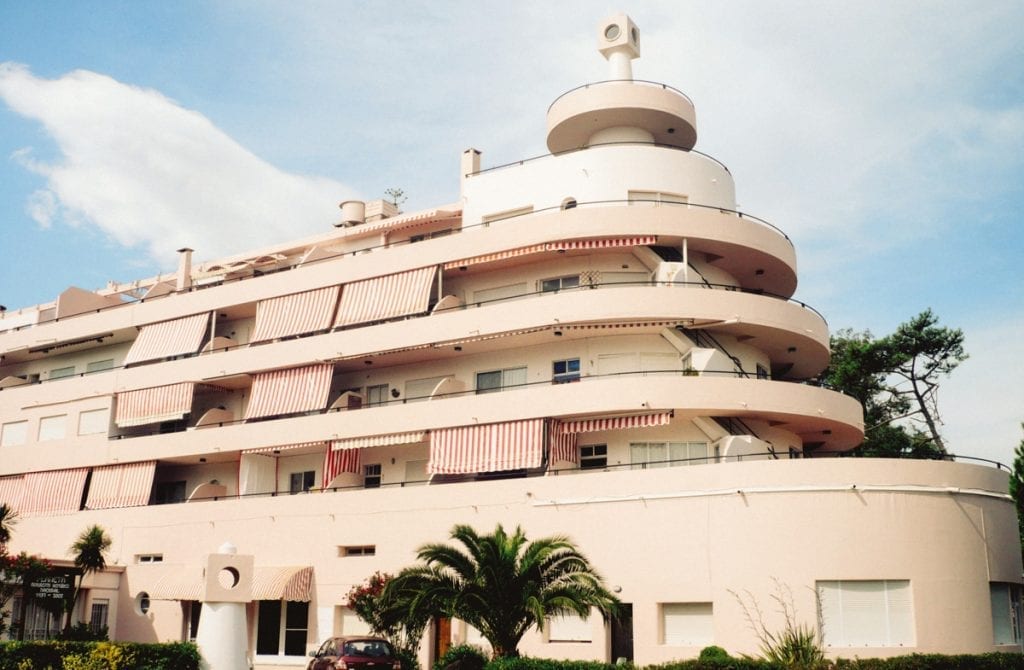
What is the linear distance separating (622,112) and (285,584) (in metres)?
20.3

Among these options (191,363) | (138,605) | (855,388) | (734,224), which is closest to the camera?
(734,224)

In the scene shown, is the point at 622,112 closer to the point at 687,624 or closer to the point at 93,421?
the point at 687,624

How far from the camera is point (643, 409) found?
32625mm

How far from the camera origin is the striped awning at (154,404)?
4397 centimetres

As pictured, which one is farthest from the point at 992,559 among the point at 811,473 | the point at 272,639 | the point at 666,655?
the point at 272,639

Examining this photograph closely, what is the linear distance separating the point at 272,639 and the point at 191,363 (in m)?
12.6

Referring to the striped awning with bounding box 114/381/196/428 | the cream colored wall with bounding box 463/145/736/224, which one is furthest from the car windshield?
the striped awning with bounding box 114/381/196/428

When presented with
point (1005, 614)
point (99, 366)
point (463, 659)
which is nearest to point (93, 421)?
point (99, 366)

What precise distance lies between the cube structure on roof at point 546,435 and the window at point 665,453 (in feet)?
0.23

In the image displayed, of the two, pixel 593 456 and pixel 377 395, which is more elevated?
pixel 377 395

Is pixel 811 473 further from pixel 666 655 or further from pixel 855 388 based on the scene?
pixel 855 388

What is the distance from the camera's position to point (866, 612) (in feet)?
91.4

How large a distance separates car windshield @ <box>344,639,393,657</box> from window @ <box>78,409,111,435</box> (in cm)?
2333

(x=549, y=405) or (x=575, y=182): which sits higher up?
(x=575, y=182)
